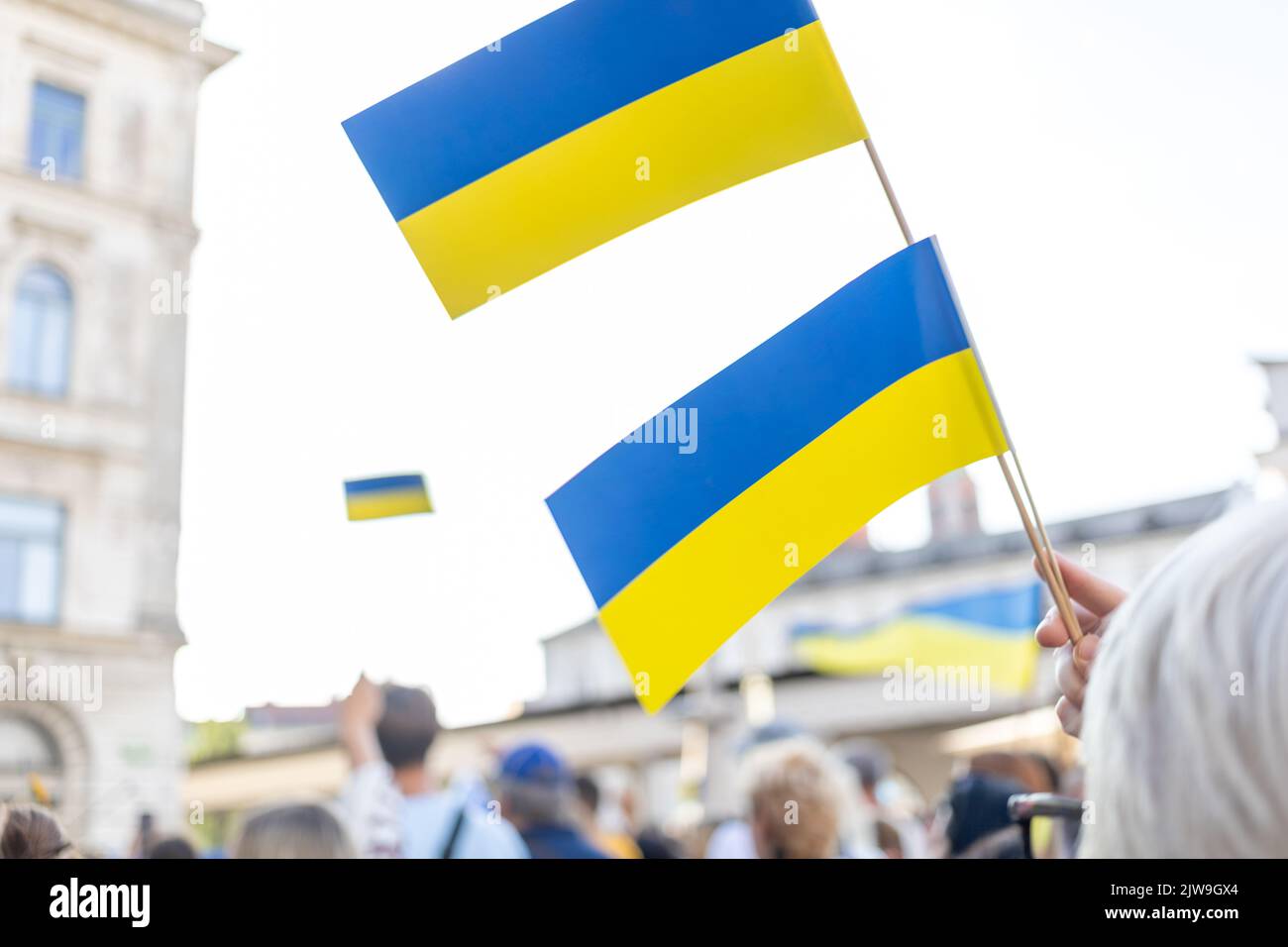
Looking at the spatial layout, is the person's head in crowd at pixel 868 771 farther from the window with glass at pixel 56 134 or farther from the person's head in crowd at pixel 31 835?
the window with glass at pixel 56 134

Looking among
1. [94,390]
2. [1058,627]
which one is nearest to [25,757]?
[94,390]

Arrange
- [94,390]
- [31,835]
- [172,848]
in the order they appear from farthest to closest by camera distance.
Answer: [94,390] → [172,848] → [31,835]

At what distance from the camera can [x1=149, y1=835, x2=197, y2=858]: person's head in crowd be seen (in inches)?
132

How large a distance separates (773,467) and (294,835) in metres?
1.08

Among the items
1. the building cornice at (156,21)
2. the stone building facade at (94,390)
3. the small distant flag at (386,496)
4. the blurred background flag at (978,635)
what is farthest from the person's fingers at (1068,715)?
the building cornice at (156,21)

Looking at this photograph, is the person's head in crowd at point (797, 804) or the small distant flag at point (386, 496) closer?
the person's head in crowd at point (797, 804)

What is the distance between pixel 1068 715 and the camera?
145 centimetres

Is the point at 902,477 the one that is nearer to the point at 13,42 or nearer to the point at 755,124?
the point at 755,124

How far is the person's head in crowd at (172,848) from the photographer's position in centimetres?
335

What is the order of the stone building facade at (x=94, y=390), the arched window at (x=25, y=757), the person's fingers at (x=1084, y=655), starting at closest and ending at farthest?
1. the person's fingers at (x=1084, y=655)
2. the arched window at (x=25, y=757)
3. the stone building facade at (x=94, y=390)

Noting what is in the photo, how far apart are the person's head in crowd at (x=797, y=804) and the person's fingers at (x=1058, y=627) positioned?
140 cm

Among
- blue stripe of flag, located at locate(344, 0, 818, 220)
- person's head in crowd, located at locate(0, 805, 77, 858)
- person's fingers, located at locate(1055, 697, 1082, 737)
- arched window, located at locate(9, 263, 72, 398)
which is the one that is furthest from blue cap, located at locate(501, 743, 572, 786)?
arched window, located at locate(9, 263, 72, 398)

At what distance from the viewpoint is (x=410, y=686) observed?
2898 mm

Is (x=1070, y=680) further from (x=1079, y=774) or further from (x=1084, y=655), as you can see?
(x=1079, y=774)
